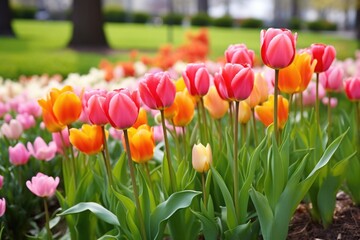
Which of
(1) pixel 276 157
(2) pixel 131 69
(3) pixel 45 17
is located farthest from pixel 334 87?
(3) pixel 45 17

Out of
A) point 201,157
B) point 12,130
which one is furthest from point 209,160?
point 12,130

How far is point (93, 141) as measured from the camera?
6.48 ft

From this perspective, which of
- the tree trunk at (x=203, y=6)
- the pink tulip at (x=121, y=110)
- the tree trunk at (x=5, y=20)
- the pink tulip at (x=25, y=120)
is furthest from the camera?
the tree trunk at (x=203, y=6)

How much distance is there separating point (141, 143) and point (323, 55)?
2.55 ft

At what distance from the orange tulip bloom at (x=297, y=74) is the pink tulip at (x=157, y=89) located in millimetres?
479

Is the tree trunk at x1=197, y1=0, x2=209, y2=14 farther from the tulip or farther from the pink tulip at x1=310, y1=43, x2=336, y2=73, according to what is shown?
the pink tulip at x1=310, y1=43, x2=336, y2=73

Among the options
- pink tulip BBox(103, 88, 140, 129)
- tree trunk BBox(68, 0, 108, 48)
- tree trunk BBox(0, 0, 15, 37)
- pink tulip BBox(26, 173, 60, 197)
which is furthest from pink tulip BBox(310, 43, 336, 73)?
tree trunk BBox(0, 0, 15, 37)

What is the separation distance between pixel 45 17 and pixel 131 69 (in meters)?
36.3

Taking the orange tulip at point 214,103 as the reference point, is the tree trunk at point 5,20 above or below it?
below

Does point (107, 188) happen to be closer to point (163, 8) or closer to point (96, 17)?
point (96, 17)

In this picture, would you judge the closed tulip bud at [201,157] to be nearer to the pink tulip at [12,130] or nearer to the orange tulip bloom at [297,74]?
the orange tulip bloom at [297,74]

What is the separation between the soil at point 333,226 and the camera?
2.08 m

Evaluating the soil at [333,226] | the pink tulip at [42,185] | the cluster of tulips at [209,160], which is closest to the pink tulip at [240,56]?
the cluster of tulips at [209,160]

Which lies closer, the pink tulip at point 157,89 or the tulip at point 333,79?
the pink tulip at point 157,89
